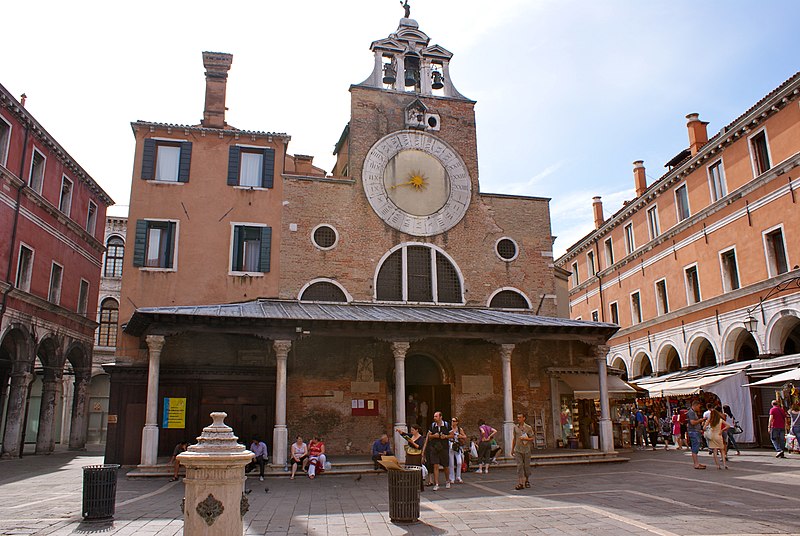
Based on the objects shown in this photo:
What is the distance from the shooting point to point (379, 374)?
19.1 meters

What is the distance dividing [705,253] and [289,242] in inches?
652

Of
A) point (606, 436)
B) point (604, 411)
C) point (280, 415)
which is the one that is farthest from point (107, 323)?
point (606, 436)

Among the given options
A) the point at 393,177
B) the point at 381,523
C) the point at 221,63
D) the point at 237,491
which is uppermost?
the point at 221,63

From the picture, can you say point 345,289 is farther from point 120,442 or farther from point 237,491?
point 237,491

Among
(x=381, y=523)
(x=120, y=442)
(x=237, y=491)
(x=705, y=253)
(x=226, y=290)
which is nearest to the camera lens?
(x=237, y=491)

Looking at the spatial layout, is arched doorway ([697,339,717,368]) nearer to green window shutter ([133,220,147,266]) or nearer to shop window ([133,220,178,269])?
shop window ([133,220,178,269])

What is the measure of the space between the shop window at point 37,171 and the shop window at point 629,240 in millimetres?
25978

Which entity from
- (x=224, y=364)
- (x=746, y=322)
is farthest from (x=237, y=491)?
(x=746, y=322)

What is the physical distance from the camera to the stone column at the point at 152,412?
15.0 meters

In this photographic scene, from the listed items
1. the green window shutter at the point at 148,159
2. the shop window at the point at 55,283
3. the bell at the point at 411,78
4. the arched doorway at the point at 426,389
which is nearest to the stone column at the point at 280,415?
the arched doorway at the point at 426,389

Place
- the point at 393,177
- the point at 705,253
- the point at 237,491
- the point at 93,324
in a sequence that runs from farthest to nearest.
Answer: the point at 93,324 < the point at 705,253 < the point at 393,177 < the point at 237,491

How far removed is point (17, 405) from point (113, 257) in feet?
52.0

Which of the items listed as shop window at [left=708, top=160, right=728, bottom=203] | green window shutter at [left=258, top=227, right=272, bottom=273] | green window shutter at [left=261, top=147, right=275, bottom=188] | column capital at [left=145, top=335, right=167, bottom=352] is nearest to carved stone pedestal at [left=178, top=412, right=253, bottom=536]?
column capital at [left=145, top=335, right=167, bottom=352]

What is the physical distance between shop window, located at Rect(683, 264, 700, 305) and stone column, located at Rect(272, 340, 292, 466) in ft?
60.1
